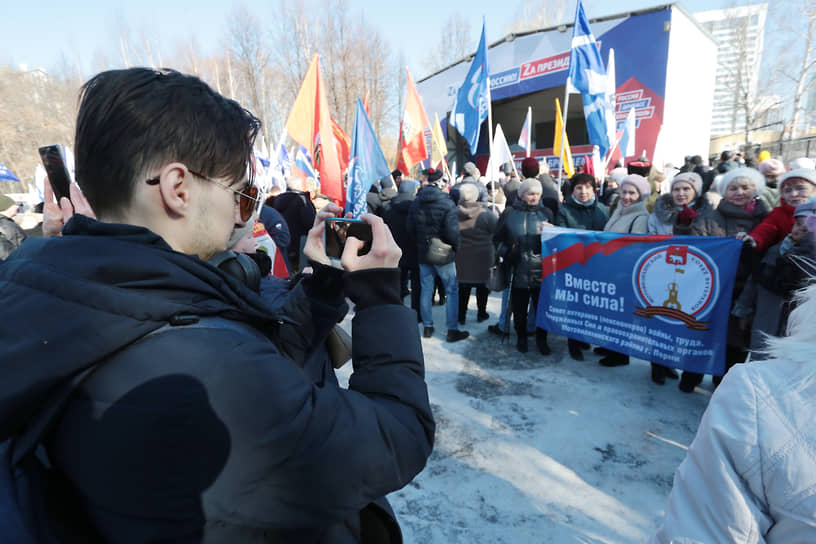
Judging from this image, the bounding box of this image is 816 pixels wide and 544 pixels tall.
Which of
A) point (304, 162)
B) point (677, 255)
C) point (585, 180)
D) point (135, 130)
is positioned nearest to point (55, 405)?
point (135, 130)

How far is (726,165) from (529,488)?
316 inches

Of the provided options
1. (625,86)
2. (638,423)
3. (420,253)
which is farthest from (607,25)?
(638,423)

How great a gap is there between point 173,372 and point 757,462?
1.13 m

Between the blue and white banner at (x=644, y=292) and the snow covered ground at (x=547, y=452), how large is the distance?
424 mm

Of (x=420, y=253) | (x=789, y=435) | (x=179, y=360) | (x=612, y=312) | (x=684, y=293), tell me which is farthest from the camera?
(x=420, y=253)

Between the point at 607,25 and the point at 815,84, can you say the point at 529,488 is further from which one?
the point at 815,84

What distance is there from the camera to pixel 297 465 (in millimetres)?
668

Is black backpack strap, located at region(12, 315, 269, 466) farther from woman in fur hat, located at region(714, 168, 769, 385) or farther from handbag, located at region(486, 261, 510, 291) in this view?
handbag, located at region(486, 261, 510, 291)

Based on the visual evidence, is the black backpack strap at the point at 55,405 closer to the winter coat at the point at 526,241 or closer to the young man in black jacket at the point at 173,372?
the young man in black jacket at the point at 173,372

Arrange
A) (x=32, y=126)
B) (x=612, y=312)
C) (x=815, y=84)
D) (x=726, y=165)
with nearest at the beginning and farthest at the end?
1. (x=612, y=312)
2. (x=726, y=165)
3. (x=815, y=84)
4. (x=32, y=126)

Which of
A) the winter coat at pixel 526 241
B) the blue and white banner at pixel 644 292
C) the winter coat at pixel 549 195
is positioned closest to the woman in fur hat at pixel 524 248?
the winter coat at pixel 526 241

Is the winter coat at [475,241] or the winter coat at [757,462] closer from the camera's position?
the winter coat at [757,462]

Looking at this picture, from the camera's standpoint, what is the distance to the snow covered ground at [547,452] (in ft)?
7.84

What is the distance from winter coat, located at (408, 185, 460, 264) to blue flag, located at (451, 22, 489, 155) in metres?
1.91
